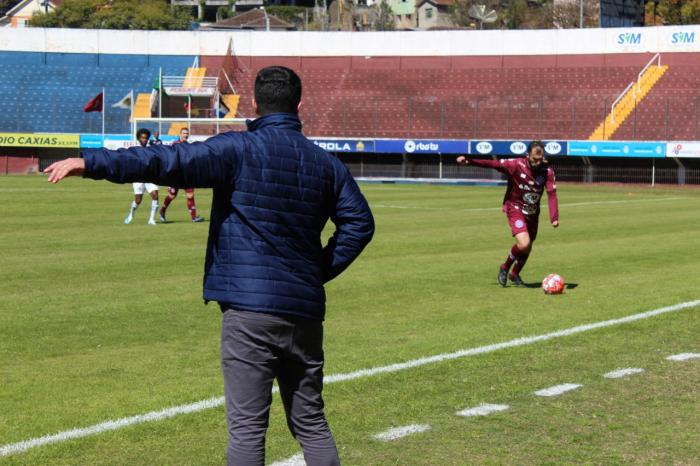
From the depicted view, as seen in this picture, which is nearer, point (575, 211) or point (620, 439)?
point (620, 439)

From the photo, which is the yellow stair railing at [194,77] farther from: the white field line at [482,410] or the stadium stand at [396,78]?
the white field line at [482,410]

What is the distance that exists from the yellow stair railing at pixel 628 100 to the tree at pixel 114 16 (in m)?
58.2

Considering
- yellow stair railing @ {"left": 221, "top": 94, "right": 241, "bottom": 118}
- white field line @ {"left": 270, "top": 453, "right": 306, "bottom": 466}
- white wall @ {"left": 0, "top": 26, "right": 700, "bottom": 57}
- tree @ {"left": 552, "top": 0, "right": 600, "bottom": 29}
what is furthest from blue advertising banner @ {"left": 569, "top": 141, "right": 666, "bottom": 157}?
white field line @ {"left": 270, "top": 453, "right": 306, "bottom": 466}

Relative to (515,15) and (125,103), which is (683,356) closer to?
(125,103)

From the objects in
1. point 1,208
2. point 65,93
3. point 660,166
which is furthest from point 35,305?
point 65,93

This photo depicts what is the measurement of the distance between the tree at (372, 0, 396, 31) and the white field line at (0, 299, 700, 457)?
10173 cm

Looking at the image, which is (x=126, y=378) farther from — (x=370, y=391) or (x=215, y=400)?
(x=370, y=391)

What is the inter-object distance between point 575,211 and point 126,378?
2633 cm

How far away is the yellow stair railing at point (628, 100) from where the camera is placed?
56469mm

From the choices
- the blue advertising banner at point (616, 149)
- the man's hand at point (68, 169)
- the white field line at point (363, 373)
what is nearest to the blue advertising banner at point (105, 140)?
the blue advertising banner at point (616, 149)

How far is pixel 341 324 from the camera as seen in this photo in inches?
460

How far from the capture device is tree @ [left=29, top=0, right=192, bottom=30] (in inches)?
4200

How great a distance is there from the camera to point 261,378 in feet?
16.0

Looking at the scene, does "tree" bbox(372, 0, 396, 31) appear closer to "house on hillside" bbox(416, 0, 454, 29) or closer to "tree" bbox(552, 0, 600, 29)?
"house on hillside" bbox(416, 0, 454, 29)
